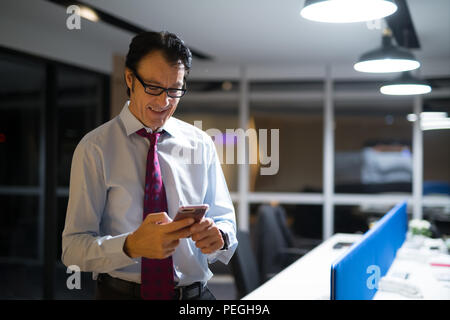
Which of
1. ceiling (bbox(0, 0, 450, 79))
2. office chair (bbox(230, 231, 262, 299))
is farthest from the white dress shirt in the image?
office chair (bbox(230, 231, 262, 299))

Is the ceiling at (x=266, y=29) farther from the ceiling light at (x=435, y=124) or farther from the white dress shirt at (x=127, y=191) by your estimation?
the white dress shirt at (x=127, y=191)

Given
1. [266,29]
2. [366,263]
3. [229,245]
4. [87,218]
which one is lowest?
Result: [366,263]

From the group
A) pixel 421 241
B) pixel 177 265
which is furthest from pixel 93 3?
→ pixel 421 241

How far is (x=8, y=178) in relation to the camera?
430 cm

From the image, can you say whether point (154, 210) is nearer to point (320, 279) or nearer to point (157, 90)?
point (157, 90)

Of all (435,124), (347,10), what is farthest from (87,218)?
(435,124)

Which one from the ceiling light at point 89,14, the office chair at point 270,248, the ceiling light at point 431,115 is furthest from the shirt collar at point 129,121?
the ceiling light at point 431,115

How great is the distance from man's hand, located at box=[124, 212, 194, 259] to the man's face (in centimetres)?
35

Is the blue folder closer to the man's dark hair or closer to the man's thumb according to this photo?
the man's thumb

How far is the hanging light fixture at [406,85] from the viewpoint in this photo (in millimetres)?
3275

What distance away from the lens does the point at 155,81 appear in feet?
4.55

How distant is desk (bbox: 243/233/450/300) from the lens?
2205mm

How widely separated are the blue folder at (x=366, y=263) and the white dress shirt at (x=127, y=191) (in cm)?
40

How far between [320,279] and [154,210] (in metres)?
1.38
